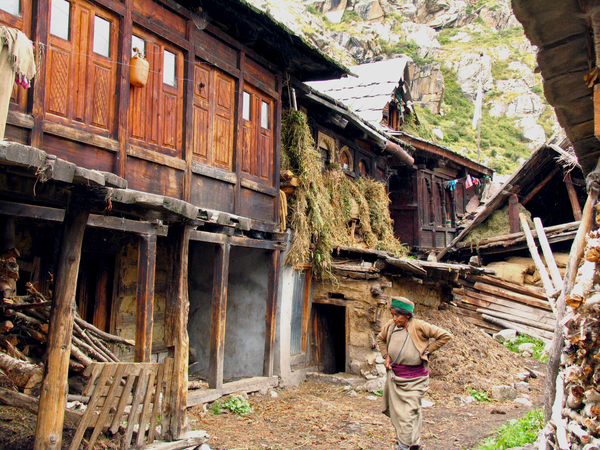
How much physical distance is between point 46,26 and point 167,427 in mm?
4913

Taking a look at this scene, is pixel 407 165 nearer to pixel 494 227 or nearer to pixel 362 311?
pixel 494 227

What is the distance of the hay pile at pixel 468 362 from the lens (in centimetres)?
1076

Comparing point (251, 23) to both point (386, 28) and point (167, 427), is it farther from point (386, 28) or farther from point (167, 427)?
point (386, 28)

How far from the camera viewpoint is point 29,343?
620 centimetres

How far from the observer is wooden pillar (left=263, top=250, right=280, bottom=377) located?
980cm

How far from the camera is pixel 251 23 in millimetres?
9016

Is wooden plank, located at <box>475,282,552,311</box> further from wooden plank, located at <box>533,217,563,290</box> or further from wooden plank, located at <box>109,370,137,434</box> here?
wooden plank, located at <box>109,370,137,434</box>

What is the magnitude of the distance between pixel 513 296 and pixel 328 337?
22.1 ft

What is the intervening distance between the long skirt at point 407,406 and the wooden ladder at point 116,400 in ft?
8.77

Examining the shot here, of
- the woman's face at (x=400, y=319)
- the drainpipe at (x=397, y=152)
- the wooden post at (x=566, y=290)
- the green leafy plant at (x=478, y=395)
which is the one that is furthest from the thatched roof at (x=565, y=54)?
the drainpipe at (x=397, y=152)

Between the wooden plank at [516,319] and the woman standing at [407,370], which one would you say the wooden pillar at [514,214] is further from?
the woman standing at [407,370]

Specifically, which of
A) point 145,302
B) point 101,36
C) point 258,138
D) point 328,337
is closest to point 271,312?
point 328,337

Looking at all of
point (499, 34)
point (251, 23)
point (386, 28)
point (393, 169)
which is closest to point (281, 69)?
point (251, 23)

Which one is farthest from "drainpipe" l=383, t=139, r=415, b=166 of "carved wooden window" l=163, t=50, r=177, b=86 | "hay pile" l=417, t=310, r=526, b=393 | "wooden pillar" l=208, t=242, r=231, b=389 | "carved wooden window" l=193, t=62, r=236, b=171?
"carved wooden window" l=163, t=50, r=177, b=86
